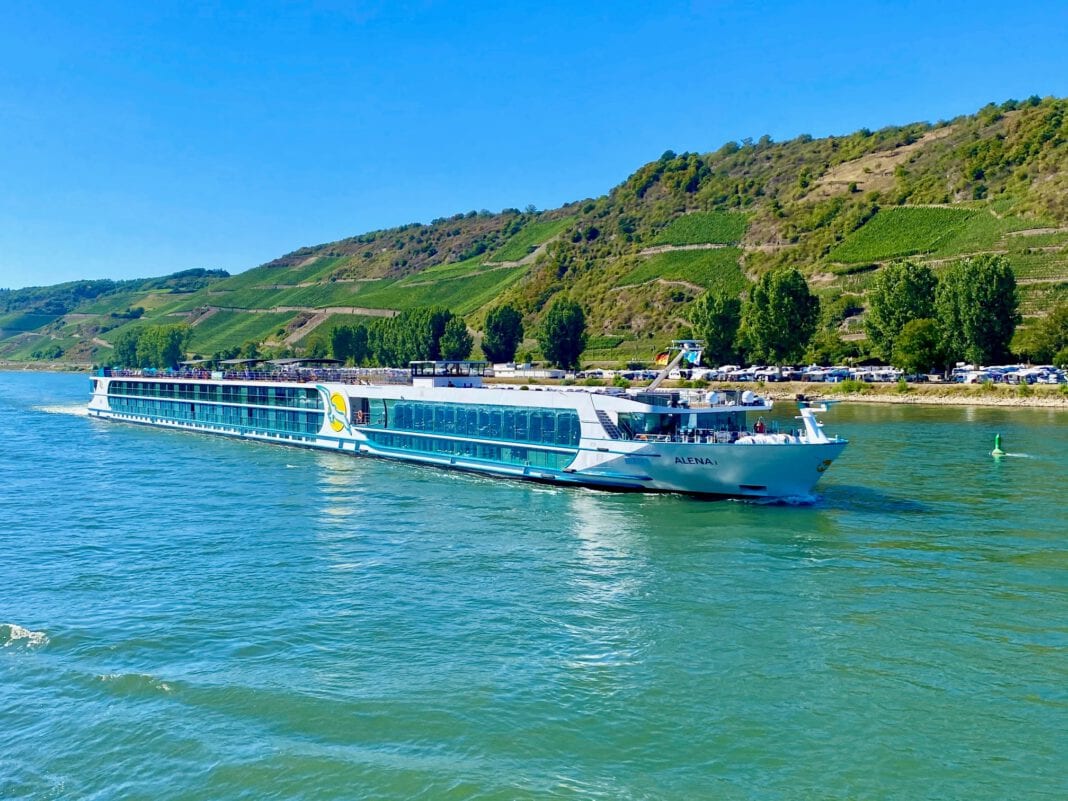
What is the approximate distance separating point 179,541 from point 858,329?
10383cm

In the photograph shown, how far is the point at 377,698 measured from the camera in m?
17.5

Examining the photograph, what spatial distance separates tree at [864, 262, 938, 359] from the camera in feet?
315

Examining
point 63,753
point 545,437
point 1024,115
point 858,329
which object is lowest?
point 63,753

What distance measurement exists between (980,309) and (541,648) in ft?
270

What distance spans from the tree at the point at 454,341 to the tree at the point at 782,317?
44.3 metres

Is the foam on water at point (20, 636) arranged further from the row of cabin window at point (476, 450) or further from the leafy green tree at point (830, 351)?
the leafy green tree at point (830, 351)

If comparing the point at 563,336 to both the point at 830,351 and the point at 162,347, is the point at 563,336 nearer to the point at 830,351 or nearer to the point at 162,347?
the point at 830,351

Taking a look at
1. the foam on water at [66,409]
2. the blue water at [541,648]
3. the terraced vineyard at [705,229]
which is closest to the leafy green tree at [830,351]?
the terraced vineyard at [705,229]

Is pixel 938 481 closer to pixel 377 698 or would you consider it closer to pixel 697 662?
pixel 697 662

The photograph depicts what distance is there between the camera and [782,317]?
103m

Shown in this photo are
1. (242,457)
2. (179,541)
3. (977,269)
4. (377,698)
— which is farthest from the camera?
(977,269)

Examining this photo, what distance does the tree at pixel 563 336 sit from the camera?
120 m

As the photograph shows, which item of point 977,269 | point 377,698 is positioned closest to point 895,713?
point 377,698

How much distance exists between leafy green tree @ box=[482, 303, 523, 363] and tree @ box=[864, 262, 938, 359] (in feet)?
167
